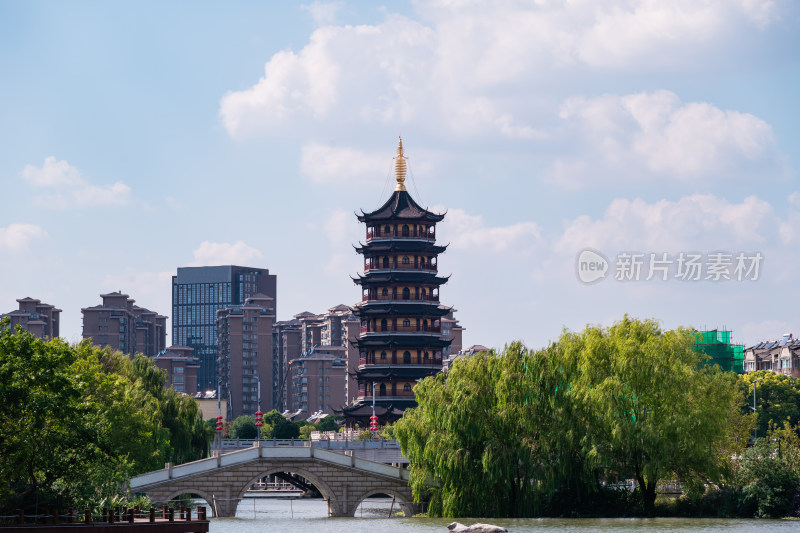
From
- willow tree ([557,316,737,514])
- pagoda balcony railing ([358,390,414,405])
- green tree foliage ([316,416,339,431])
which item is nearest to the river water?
willow tree ([557,316,737,514])

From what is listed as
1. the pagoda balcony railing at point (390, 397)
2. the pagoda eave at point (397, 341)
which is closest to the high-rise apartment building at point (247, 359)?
the pagoda balcony railing at point (390, 397)

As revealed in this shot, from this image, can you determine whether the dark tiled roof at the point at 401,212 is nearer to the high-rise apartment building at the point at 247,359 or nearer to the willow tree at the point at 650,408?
the willow tree at the point at 650,408

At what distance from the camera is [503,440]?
52.2 metres

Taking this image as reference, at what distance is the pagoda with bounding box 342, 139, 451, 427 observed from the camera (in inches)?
3629

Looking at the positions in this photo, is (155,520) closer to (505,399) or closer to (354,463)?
(505,399)

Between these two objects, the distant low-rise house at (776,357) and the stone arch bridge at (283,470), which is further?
the distant low-rise house at (776,357)

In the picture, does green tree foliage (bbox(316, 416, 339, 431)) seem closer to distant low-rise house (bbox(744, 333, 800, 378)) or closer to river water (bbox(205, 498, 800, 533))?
distant low-rise house (bbox(744, 333, 800, 378))

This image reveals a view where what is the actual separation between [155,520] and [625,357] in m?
20.7

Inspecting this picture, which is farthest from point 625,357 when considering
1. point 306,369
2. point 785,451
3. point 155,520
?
point 306,369

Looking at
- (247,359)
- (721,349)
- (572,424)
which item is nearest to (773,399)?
(721,349)

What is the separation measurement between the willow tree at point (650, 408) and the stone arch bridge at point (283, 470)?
12343 mm

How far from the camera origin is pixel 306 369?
185125 mm

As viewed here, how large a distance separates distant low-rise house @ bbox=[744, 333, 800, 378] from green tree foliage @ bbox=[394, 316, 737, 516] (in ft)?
233

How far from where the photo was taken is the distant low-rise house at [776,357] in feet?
398
